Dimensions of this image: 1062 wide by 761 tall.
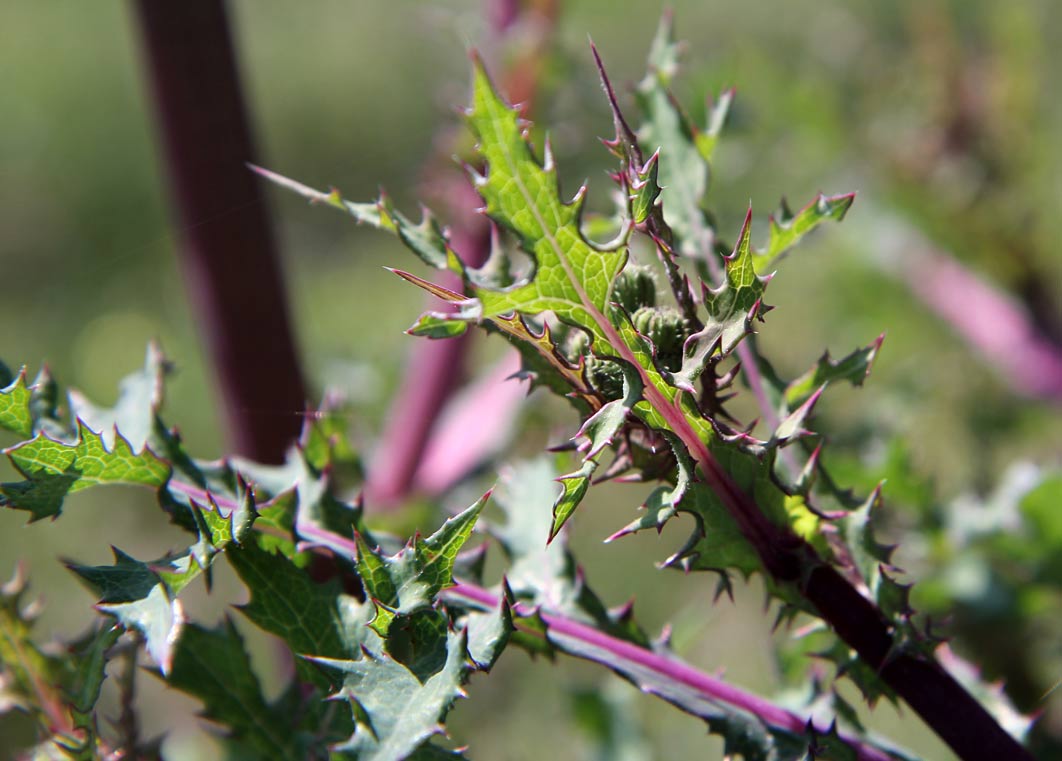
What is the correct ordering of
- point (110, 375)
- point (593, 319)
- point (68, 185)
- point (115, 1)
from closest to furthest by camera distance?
1. point (593, 319)
2. point (110, 375)
3. point (68, 185)
4. point (115, 1)

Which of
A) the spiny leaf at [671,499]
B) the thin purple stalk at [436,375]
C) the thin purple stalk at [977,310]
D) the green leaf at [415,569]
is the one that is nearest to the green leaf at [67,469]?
the green leaf at [415,569]

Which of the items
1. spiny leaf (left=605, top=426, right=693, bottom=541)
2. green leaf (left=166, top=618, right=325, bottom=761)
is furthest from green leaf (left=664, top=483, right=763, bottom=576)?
green leaf (left=166, top=618, right=325, bottom=761)

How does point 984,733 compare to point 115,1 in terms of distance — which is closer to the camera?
point 984,733

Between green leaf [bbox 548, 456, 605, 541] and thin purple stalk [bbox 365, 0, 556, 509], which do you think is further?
thin purple stalk [bbox 365, 0, 556, 509]

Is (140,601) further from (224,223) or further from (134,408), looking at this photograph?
(224,223)

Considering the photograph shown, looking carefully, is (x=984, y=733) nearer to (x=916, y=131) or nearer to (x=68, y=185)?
(x=916, y=131)

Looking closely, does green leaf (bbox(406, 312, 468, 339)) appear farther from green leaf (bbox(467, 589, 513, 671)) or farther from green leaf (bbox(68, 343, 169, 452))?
green leaf (bbox(68, 343, 169, 452))

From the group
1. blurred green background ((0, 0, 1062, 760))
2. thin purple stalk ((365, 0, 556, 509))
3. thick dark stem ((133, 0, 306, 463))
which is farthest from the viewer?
blurred green background ((0, 0, 1062, 760))

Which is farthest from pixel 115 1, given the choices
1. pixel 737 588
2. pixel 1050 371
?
pixel 1050 371
